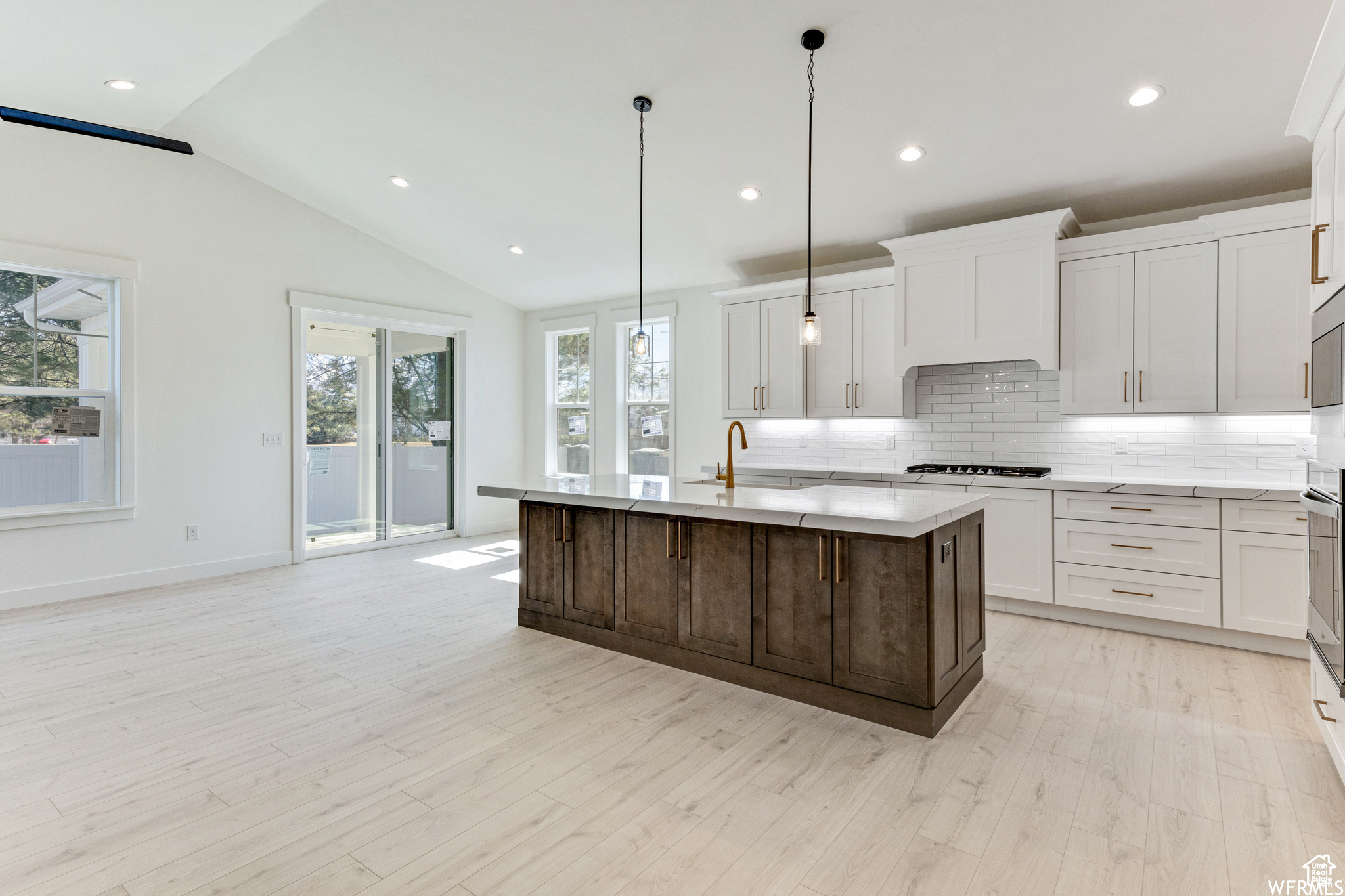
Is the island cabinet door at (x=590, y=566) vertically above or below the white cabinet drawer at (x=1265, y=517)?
below

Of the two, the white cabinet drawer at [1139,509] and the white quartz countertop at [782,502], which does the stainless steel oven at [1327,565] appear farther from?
the white cabinet drawer at [1139,509]

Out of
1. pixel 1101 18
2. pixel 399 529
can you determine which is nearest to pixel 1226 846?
pixel 1101 18

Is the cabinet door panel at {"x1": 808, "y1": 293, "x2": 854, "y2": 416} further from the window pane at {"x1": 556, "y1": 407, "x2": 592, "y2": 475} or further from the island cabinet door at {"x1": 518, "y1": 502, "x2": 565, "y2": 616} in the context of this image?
the window pane at {"x1": 556, "y1": 407, "x2": 592, "y2": 475}

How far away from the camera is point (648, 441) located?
6.91 meters

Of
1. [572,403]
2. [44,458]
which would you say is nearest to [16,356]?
[44,458]

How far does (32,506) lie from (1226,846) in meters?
6.67

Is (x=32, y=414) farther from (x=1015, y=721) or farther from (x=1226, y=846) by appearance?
(x=1226, y=846)

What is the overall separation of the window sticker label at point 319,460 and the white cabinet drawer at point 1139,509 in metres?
6.00

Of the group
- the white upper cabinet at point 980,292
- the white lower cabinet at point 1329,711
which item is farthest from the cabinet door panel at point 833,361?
the white lower cabinet at point 1329,711

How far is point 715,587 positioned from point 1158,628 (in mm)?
2732

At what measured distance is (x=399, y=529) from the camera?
6820 mm

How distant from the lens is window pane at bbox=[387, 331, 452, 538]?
6.76m

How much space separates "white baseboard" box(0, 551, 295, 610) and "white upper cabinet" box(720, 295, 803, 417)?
416cm

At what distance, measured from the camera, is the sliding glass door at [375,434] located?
6.20 meters
